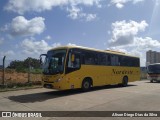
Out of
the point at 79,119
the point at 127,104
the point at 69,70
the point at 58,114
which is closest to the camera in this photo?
the point at 79,119

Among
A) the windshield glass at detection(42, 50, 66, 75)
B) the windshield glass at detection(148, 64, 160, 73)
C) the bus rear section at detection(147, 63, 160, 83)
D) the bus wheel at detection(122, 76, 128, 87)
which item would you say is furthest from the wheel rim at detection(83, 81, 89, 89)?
the windshield glass at detection(148, 64, 160, 73)

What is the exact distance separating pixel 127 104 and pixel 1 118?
5662mm

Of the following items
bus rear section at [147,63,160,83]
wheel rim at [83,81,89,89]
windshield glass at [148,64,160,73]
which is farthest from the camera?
windshield glass at [148,64,160,73]

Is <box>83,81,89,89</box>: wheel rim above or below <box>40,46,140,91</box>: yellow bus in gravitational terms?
below

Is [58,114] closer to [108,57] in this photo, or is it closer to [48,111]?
[48,111]

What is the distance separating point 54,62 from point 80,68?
1.89m

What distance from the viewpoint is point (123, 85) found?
22.4m

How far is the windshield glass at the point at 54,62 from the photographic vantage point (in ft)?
49.2

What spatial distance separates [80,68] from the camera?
53.7 ft

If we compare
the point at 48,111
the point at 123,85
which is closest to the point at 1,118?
the point at 48,111

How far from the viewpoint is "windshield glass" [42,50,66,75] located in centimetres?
1501

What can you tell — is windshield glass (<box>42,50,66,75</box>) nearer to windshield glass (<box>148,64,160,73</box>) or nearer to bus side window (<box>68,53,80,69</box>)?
bus side window (<box>68,53,80,69</box>)

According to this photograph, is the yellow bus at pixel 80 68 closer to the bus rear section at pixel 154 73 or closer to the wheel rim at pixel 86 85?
the wheel rim at pixel 86 85

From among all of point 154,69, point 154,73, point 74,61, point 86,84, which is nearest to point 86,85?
point 86,84
